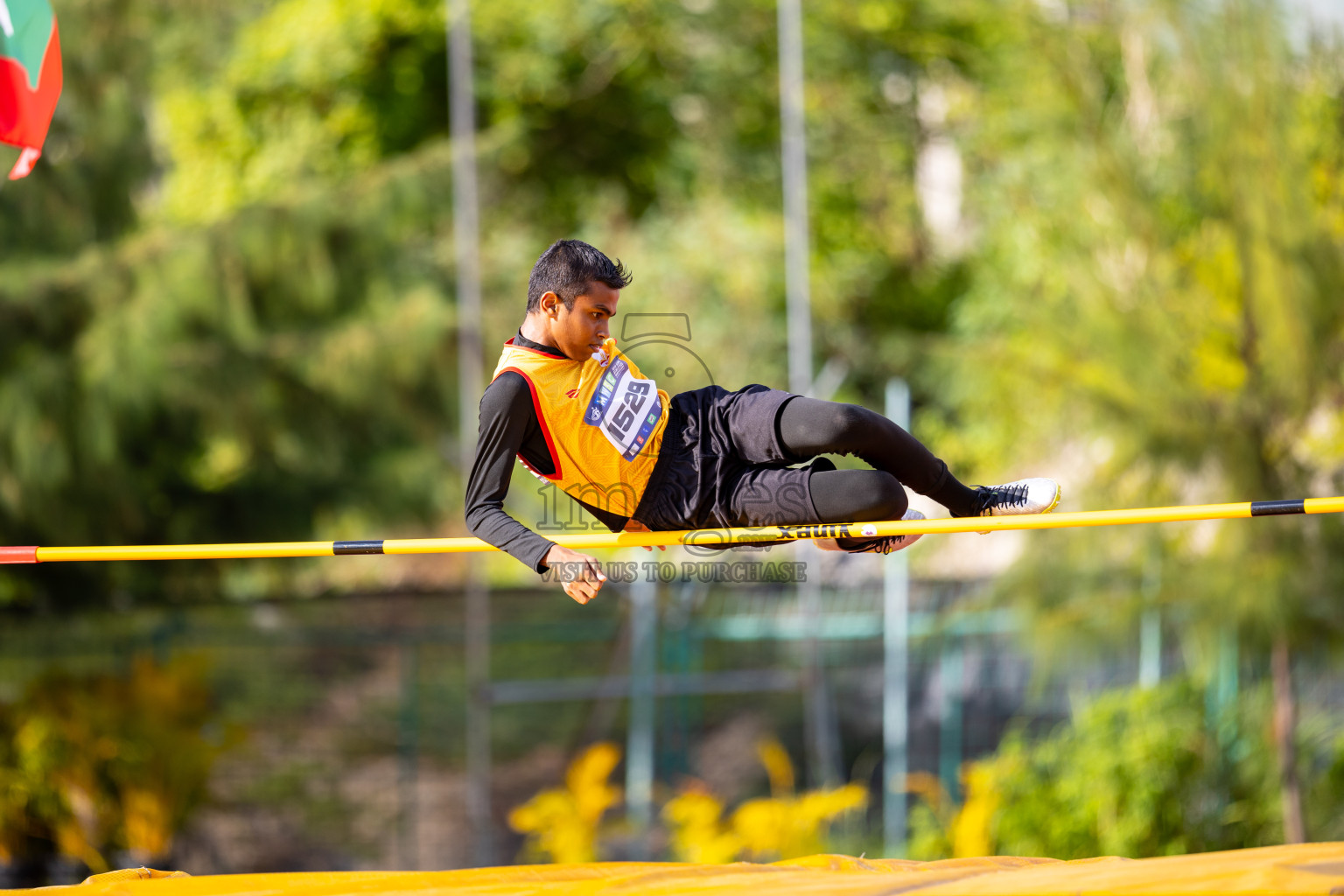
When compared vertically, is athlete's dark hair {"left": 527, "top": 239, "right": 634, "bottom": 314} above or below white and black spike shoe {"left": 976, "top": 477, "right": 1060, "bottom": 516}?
above

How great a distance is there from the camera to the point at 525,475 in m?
10.6

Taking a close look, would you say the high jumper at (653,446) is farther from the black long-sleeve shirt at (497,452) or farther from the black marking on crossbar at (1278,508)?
the black marking on crossbar at (1278,508)

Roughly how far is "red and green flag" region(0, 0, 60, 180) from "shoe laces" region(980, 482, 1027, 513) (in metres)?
3.07

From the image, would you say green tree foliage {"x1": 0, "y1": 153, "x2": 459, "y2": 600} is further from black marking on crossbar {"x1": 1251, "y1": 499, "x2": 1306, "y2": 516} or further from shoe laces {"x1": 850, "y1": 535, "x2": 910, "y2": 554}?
black marking on crossbar {"x1": 1251, "y1": 499, "x2": 1306, "y2": 516}

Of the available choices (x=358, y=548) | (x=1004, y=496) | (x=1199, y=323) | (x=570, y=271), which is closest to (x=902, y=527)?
(x=1004, y=496)

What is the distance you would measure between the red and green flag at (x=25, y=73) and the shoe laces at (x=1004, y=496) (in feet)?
10.1

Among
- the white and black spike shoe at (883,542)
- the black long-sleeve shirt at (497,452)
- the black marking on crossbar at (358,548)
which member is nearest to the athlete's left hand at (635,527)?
the black long-sleeve shirt at (497,452)

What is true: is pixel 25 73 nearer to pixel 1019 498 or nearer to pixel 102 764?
pixel 1019 498

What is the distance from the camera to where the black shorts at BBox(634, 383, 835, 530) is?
3324mm

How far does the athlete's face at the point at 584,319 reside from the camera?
323 centimetres

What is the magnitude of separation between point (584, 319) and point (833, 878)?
1460mm

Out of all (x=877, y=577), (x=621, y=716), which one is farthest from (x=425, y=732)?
(x=877, y=577)

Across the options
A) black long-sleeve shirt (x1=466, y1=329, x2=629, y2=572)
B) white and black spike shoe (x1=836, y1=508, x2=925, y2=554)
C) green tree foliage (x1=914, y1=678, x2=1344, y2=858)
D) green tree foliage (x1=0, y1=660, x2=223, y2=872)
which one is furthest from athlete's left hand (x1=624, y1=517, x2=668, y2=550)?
green tree foliage (x1=0, y1=660, x2=223, y2=872)

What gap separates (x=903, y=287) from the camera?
13.9 meters
